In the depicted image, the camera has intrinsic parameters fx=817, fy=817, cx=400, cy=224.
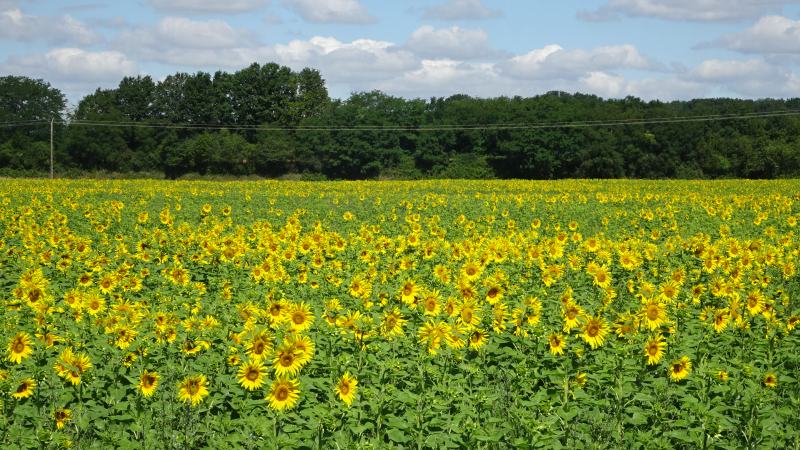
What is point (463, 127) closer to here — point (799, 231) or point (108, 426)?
point (799, 231)

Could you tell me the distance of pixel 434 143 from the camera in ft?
225

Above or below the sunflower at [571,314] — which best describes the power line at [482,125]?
above

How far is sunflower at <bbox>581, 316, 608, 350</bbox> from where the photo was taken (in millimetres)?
5336

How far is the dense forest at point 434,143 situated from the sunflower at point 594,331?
2082 inches

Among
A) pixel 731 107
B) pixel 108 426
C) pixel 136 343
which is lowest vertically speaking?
pixel 108 426

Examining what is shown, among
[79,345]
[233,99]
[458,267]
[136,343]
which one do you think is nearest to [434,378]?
[136,343]

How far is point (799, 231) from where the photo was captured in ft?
49.0

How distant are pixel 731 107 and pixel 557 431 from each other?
2683 inches

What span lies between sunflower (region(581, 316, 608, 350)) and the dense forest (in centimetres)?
5287

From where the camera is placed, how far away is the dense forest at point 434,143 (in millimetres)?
62406

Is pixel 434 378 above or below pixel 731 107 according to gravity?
below

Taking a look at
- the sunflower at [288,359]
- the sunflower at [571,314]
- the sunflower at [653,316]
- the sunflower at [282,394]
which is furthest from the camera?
the sunflower at [653,316]

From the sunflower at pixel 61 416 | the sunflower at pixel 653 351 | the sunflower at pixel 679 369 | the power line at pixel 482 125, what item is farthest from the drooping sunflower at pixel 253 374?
the power line at pixel 482 125

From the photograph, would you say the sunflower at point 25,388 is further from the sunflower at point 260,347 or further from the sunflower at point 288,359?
the sunflower at point 288,359
